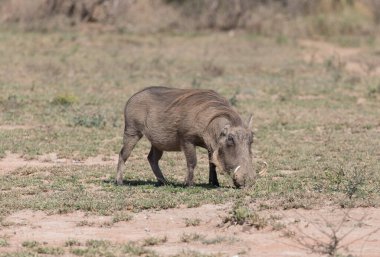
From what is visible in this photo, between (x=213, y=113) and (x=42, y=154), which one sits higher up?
(x=213, y=113)

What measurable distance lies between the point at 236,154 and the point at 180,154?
3.14m

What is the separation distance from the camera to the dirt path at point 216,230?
679cm

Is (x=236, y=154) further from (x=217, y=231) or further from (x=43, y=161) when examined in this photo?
→ (x=43, y=161)

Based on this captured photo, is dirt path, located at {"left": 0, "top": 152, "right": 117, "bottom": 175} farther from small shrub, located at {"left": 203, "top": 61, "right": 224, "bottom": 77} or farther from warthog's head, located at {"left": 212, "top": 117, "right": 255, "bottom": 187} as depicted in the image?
small shrub, located at {"left": 203, "top": 61, "right": 224, "bottom": 77}

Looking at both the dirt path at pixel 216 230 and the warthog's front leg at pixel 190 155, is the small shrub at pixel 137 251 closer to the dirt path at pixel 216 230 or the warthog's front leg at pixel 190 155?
the dirt path at pixel 216 230

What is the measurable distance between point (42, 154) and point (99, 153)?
27.6 inches

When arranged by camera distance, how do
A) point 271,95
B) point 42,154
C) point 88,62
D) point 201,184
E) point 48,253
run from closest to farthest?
1. point 48,253
2. point 201,184
3. point 42,154
4. point 271,95
5. point 88,62

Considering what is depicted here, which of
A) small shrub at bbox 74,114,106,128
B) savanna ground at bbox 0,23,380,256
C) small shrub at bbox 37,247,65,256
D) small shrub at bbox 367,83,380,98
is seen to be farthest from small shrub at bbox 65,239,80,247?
small shrub at bbox 367,83,380,98

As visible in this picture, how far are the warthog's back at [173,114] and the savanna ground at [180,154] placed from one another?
52 cm

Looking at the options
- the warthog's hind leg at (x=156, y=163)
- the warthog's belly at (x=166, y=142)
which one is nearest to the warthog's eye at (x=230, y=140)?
the warthog's belly at (x=166, y=142)

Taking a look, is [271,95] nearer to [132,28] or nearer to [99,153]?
[99,153]

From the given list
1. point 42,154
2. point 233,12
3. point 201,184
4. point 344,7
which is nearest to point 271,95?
point 42,154

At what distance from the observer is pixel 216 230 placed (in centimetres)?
734

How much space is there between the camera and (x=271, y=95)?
16.6 m
